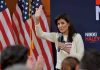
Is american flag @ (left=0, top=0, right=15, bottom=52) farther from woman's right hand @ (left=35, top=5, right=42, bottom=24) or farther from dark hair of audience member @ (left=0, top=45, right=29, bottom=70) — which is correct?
dark hair of audience member @ (left=0, top=45, right=29, bottom=70)

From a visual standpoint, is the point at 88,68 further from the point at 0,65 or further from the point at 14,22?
the point at 14,22

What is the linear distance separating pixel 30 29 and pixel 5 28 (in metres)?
0.41

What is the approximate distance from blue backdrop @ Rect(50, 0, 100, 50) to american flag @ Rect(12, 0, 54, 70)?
0.92 ft

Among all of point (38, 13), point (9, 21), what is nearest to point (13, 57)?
point (38, 13)

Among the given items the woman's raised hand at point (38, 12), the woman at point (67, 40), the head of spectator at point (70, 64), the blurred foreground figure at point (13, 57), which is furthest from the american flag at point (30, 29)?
the blurred foreground figure at point (13, 57)

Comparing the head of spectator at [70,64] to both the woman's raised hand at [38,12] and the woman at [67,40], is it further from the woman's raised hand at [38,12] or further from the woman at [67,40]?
the woman's raised hand at [38,12]

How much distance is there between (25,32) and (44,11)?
47 cm

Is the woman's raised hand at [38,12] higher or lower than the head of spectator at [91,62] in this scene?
higher

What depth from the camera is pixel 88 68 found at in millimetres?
2314

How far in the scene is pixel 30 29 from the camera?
20.5 feet

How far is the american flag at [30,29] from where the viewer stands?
20.6ft

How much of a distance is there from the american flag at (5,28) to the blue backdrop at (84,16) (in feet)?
2.32

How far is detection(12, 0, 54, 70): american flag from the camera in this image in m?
6.27

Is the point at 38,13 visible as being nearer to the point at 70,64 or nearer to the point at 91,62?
the point at 70,64
